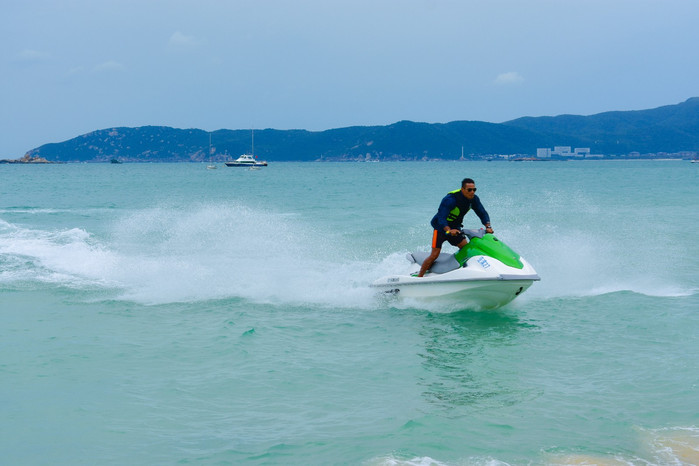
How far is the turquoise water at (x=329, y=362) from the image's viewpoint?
18.5 feet

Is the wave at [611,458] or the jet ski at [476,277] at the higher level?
the jet ski at [476,277]

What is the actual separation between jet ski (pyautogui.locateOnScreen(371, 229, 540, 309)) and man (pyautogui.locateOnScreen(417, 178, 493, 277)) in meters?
0.12

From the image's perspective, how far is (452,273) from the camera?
955 centimetres

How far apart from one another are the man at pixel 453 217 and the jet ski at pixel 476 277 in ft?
0.41

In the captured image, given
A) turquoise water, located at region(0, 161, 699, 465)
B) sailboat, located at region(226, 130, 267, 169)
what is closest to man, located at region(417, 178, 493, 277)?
turquoise water, located at region(0, 161, 699, 465)

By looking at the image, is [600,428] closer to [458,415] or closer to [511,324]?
[458,415]

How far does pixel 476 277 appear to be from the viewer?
9.24m

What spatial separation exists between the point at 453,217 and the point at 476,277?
0.96 meters

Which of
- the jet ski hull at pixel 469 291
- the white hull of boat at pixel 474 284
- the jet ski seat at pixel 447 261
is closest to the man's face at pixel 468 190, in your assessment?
the jet ski seat at pixel 447 261

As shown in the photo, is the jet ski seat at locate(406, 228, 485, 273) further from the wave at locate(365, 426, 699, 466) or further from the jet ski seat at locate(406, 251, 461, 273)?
the wave at locate(365, 426, 699, 466)

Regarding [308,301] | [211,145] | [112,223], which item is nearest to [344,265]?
[308,301]

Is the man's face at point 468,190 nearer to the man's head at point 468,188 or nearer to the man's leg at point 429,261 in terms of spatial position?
the man's head at point 468,188

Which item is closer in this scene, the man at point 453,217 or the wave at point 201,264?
the man at point 453,217

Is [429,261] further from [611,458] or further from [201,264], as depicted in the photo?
[201,264]
